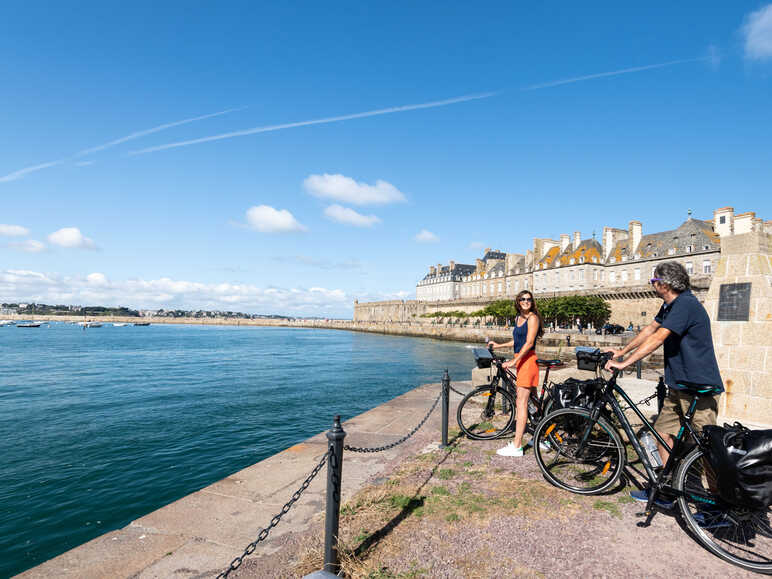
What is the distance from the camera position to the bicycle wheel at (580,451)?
176 inches

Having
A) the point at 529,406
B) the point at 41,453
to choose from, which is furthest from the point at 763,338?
the point at 41,453

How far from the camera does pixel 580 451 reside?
184 inches

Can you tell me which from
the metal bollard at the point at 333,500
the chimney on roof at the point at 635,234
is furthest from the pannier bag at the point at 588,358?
the chimney on roof at the point at 635,234

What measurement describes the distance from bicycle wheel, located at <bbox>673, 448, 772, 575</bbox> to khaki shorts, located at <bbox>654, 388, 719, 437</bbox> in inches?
16.2

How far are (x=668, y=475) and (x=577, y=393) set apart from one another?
115 cm

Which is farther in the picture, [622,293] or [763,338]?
[622,293]

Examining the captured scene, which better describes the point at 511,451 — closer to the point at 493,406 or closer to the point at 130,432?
the point at 493,406

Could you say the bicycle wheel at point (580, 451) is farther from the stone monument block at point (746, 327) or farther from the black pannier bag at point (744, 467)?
the stone monument block at point (746, 327)

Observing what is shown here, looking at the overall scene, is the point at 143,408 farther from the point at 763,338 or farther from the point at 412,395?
the point at 763,338

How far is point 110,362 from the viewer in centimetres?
3503

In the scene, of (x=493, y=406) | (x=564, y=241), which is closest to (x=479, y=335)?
(x=564, y=241)

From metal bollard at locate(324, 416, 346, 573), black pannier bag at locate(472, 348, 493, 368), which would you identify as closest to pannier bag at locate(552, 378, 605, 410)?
black pannier bag at locate(472, 348, 493, 368)

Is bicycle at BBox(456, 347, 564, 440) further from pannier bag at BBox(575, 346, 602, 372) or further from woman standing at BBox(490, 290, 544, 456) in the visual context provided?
pannier bag at BBox(575, 346, 602, 372)

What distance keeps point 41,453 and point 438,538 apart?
1259 cm
